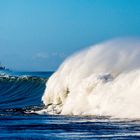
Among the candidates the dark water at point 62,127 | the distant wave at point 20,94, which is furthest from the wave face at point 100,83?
the distant wave at point 20,94

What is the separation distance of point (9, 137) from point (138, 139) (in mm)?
5643

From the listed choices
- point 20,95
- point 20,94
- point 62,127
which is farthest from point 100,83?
point 20,94

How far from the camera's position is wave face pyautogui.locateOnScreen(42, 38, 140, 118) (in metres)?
41.7

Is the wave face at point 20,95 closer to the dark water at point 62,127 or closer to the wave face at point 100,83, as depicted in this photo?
the wave face at point 100,83

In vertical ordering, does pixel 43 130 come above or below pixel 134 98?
below

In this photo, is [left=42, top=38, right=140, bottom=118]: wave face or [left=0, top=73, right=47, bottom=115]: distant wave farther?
[left=0, top=73, right=47, bottom=115]: distant wave

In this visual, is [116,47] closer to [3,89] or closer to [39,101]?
[39,101]

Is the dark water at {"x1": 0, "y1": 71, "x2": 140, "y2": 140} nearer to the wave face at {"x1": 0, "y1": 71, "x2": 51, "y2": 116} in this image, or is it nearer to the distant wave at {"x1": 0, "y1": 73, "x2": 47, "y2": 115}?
the wave face at {"x1": 0, "y1": 71, "x2": 51, "y2": 116}

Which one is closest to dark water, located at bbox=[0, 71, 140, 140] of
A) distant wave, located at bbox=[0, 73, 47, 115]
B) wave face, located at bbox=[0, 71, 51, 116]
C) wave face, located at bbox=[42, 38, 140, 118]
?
wave face, located at bbox=[42, 38, 140, 118]

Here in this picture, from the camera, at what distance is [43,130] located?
3319 centimetres

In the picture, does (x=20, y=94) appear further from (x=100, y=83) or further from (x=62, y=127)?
(x=62, y=127)

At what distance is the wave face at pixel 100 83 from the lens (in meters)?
41.7

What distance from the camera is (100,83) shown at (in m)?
→ 46.6

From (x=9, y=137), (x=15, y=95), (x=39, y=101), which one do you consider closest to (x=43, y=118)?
(x=9, y=137)
